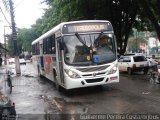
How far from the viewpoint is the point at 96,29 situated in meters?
15.2

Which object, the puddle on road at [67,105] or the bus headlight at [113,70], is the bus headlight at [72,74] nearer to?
the puddle on road at [67,105]

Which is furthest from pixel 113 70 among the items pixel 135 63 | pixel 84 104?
pixel 135 63

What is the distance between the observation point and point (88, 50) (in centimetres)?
1485

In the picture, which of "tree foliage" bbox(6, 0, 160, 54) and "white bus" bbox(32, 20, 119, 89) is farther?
"tree foliage" bbox(6, 0, 160, 54)

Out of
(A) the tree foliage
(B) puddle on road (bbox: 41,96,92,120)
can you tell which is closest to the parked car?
(A) the tree foliage

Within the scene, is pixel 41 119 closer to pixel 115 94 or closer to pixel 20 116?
pixel 20 116

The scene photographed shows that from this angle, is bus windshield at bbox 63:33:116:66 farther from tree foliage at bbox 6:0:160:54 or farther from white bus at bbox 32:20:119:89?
tree foliage at bbox 6:0:160:54

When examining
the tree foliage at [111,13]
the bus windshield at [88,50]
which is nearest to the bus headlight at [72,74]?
the bus windshield at [88,50]

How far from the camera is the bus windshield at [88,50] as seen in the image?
1468cm

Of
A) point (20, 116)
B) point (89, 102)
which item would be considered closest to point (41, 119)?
point (20, 116)

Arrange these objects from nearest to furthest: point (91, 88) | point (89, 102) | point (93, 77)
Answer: point (89, 102)
point (93, 77)
point (91, 88)

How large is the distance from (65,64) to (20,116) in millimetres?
4556

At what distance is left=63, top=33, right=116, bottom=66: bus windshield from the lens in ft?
48.2

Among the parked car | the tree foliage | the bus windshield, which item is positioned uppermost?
the tree foliage
